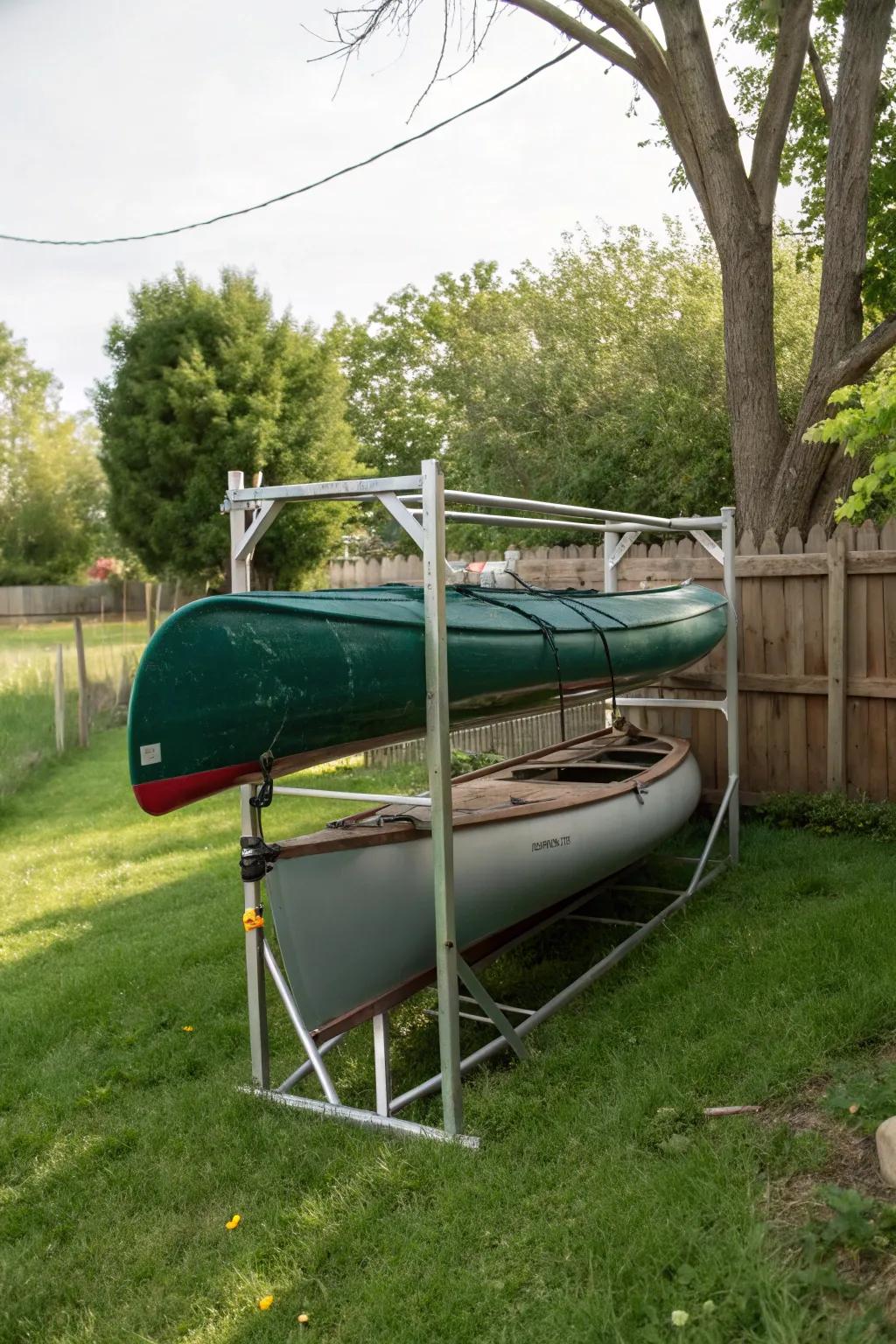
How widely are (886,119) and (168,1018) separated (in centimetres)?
1085

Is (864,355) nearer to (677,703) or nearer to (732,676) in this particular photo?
(732,676)

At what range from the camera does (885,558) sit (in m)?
7.17

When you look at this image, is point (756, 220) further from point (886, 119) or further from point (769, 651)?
point (769, 651)

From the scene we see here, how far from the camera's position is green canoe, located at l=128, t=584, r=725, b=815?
10.4 feet

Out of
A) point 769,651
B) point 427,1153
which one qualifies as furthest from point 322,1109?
point 769,651

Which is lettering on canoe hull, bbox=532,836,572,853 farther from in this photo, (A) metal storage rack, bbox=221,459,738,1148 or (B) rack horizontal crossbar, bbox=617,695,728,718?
(B) rack horizontal crossbar, bbox=617,695,728,718

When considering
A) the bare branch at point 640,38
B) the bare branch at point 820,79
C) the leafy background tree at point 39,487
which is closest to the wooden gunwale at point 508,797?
the bare branch at point 640,38

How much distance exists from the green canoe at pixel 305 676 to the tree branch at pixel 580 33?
279 inches

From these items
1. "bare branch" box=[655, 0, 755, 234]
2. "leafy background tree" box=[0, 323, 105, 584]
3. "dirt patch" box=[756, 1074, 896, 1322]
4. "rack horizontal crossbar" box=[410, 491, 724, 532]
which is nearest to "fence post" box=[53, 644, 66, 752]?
"rack horizontal crossbar" box=[410, 491, 724, 532]

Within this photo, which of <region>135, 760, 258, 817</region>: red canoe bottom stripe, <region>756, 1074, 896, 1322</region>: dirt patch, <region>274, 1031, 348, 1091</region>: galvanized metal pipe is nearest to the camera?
<region>756, 1074, 896, 1322</region>: dirt patch

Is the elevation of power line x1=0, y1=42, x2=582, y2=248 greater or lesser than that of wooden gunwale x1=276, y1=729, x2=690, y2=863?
greater

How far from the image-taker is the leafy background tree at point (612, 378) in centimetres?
1811

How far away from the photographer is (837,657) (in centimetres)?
738

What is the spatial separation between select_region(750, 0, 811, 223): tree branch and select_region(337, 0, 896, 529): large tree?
1 centimetres
